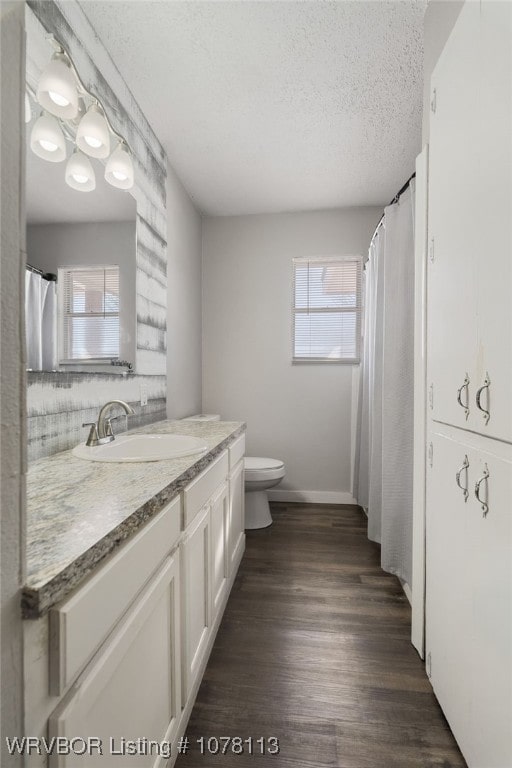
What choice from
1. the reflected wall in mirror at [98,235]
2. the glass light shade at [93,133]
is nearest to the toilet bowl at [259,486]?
the reflected wall in mirror at [98,235]

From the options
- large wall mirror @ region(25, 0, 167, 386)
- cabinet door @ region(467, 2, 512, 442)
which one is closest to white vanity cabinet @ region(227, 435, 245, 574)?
large wall mirror @ region(25, 0, 167, 386)

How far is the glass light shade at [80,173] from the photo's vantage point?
4.91 ft

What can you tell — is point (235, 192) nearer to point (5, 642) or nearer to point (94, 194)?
point (94, 194)

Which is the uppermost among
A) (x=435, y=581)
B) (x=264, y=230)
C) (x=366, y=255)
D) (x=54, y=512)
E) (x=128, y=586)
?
(x=264, y=230)

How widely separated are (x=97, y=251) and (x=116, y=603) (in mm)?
1470

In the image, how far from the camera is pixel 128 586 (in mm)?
774

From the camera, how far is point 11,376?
0.49 metres

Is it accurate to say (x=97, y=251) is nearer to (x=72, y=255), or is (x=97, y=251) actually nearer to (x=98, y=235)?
(x=98, y=235)

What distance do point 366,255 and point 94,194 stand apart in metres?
2.34

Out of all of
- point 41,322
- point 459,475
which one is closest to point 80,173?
point 41,322

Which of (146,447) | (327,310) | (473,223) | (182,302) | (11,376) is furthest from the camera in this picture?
(327,310)

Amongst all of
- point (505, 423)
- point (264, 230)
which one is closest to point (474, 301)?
point (505, 423)

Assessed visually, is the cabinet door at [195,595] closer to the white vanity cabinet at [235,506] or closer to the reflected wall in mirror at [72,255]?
the white vanity cabinet at [235,506]

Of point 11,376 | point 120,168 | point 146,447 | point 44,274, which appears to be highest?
point 120,168
